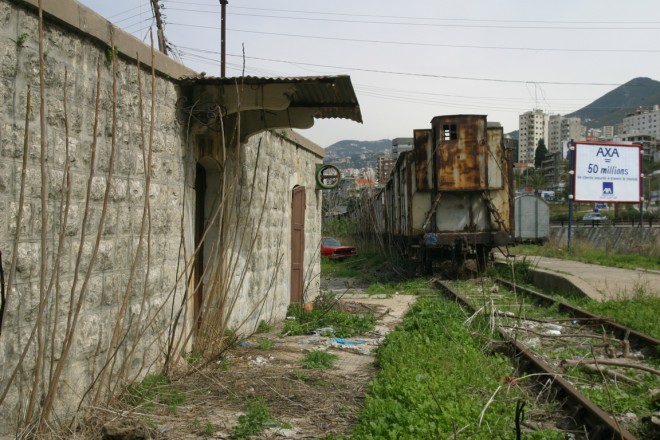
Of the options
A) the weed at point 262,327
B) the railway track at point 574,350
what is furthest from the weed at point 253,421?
the weed at point 262,327

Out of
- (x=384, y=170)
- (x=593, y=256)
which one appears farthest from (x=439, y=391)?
(x=384, y=170)

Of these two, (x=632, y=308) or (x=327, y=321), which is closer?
(x=327, y=321)

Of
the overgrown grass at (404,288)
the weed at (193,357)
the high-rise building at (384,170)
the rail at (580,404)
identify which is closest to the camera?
the rail at (580,404)

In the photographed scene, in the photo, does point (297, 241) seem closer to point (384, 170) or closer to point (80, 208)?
point (80, 208)

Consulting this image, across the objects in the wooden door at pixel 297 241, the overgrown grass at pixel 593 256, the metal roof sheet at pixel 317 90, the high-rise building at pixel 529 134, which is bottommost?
the overgrown grass at pixel 593 256

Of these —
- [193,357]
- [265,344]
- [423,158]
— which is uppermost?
[423,158]

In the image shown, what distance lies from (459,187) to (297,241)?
20.6 feet

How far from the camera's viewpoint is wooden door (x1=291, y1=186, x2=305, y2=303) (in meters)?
10.5

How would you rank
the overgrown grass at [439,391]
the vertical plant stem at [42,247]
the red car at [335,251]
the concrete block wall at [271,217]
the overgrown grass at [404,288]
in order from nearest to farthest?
the vertical plant stem at [42,247], the overgrown grass at [439,391], the concrete block wall at [271,217], the overgrown grass at [404,288], the red car at [335,251]

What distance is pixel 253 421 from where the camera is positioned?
14.9 feet

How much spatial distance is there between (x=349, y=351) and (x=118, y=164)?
12.3 feet

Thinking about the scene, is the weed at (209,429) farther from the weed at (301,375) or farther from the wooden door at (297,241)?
the wooden door at (297,241)

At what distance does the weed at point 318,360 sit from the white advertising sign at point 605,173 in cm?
1830

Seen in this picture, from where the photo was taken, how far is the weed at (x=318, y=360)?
21.1 ft
